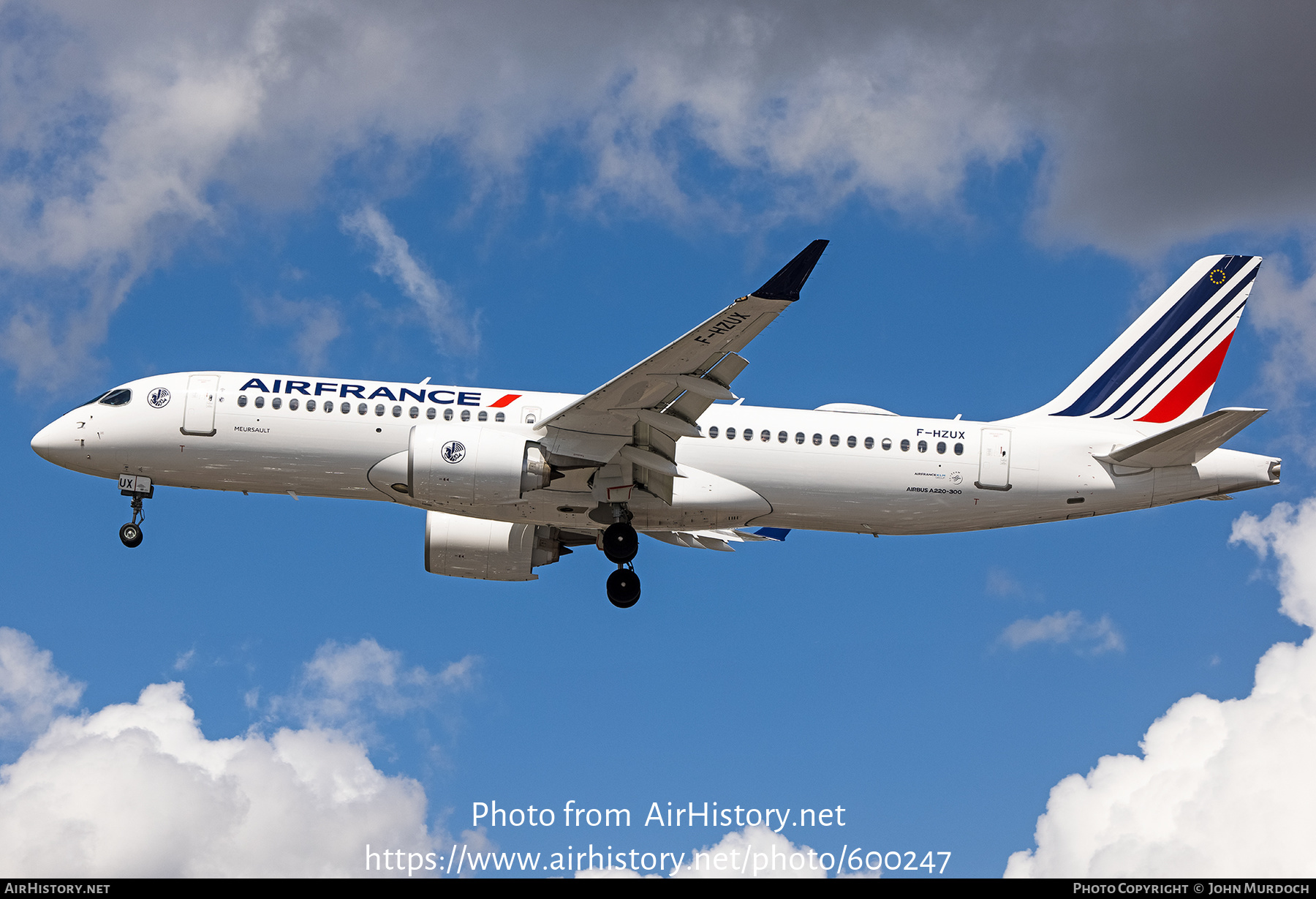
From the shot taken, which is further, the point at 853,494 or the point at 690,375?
the point at 853,494

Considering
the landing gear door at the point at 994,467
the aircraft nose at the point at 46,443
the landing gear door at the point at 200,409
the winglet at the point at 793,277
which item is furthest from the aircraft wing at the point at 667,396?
the aircraft nose at the point at 46,443

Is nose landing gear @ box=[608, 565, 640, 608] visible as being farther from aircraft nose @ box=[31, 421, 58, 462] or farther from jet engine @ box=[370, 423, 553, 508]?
aircraft nose @ box=[31, 421, 58, 462]

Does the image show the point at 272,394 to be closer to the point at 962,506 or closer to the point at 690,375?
the point at 690,375

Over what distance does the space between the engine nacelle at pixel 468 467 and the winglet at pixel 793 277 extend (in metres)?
7.34

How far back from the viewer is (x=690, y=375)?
91.0ft

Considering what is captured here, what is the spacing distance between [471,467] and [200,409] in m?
7.21

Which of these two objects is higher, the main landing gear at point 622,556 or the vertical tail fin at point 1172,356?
the vertical tail fin at point 1172,356

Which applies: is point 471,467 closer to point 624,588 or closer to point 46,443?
point 624,588

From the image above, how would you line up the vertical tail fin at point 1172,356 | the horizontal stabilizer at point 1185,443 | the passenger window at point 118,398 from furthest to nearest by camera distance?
the vertical tail fin at point 1172,356, the passenger window at point 118,398, the horizontal stabilizer at point 1185,443

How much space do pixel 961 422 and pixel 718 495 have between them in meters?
6.43

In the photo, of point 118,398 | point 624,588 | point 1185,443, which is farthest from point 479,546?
point 1185,443

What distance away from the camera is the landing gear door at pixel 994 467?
31.6 meters

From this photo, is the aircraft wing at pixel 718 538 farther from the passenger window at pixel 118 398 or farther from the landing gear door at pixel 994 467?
the passenger window at pixel 118 398
